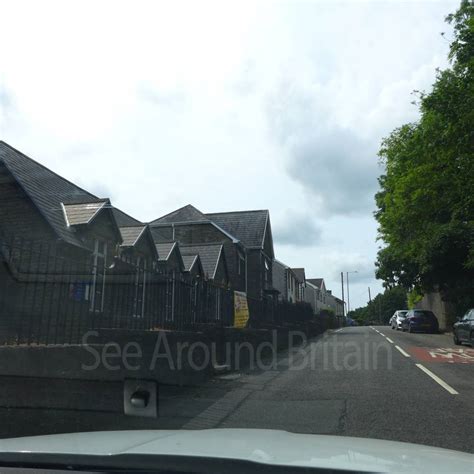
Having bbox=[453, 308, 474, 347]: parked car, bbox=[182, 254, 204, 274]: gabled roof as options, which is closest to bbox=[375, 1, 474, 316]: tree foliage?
bbox=[453, 308, 474, 347]: parked car

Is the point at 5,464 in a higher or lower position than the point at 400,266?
lower

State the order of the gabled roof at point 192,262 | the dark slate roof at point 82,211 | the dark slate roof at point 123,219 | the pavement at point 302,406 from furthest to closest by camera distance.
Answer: the gabled roof at point 192,262, the dark slate roof at point 123,219, the dark slate roof at point 82,211, the pavement at point 302,406

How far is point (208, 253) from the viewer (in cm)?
3278

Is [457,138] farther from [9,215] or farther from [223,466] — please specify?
[223,466]

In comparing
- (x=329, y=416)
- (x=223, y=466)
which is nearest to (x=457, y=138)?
(x=329, y=416)

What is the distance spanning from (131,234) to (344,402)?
15.8m

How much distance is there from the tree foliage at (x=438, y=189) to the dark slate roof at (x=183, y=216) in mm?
12983

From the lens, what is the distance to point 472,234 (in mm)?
25359

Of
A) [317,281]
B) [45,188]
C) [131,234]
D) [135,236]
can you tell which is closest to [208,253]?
[131,234]

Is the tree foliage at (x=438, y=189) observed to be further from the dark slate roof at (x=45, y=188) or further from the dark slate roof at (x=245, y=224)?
the dark slate roof at (x=45, y=188)

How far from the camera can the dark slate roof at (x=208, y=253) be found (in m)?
31.0

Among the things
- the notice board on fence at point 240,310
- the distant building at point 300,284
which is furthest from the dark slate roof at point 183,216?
the distant building at point 300,284

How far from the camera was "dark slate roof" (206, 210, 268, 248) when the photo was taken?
3900 centimetres

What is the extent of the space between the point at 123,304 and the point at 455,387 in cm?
617
